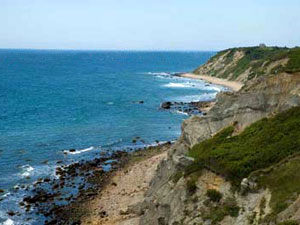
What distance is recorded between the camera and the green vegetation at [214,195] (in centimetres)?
3128

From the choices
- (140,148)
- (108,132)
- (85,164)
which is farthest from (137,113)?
(85,164)

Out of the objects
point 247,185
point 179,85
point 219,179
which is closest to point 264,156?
point 247,185

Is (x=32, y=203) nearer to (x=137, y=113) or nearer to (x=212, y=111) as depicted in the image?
(x=212, y=111)

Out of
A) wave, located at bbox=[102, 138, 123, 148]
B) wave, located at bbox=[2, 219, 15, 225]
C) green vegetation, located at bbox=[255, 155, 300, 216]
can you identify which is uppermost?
green vegetation, located at bbox=[255, 155, 300, 216]

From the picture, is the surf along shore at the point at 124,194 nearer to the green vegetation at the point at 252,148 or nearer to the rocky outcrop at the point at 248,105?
the rocky outcrop at the point at 248,105

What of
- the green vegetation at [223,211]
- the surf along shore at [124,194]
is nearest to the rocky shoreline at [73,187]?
the surf along shore at [124,194]

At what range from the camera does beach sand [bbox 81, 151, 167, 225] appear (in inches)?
1694

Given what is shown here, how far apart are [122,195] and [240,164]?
69.1 ft

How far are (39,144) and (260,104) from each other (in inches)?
1669

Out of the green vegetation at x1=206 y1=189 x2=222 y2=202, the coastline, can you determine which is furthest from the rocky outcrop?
the green vegetation at x1=206 y1=189 x2=222 y2=202

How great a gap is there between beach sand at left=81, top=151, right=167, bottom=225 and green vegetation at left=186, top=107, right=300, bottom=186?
35.0ft

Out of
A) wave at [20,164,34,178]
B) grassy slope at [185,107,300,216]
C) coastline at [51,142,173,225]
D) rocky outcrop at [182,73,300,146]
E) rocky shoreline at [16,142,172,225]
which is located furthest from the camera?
wave at [20,164,34,178]

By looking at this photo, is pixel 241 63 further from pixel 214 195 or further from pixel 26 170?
pixel 214 195

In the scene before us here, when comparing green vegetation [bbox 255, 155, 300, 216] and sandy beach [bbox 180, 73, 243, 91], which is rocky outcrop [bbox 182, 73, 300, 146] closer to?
green vegetation [bbox 255, 155, 300, 216]
